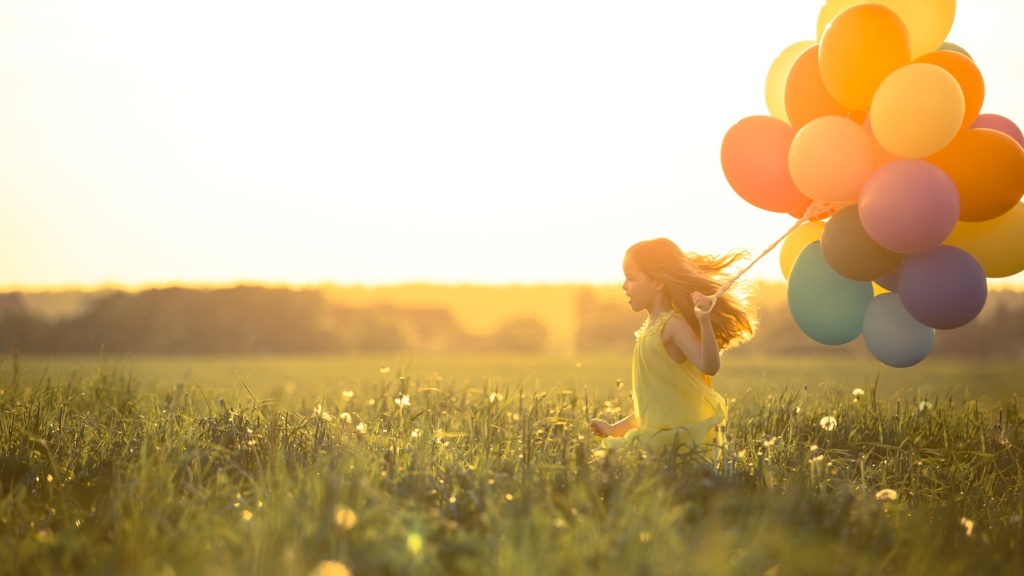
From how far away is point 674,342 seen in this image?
16.7 feet

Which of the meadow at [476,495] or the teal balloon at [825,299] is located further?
the teal balloon at [825,299]

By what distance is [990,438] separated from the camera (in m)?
6.45

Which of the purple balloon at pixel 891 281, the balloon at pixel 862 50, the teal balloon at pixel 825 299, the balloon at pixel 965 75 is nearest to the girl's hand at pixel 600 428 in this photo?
the teal balloon at pixel 825 299

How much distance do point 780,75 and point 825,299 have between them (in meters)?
1.45

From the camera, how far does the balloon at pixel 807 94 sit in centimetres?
528

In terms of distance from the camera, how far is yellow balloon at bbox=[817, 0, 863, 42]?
5.66m

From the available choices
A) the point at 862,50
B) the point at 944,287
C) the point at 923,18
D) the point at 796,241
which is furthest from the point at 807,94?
the point at 944,287

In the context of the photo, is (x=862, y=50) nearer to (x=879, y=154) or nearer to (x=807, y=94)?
(x=807, y=94)

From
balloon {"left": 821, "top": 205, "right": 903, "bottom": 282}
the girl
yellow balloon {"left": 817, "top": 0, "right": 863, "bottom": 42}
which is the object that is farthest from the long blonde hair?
yellow balloon {"left": 817, "top": 0, "right": 863, "bottom": 42}

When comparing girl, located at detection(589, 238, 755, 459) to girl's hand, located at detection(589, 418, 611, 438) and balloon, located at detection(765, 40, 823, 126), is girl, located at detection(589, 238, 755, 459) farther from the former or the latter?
balloon, located at detection(765, 40, 823, 126)

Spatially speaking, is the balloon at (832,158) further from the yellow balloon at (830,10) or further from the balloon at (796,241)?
the yellow balloon at (830,10)

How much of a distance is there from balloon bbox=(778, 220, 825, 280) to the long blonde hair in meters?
0.75

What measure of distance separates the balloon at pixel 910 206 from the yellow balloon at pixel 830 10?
1212 mm

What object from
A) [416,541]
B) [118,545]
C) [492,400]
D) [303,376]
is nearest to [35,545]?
[118,545]
